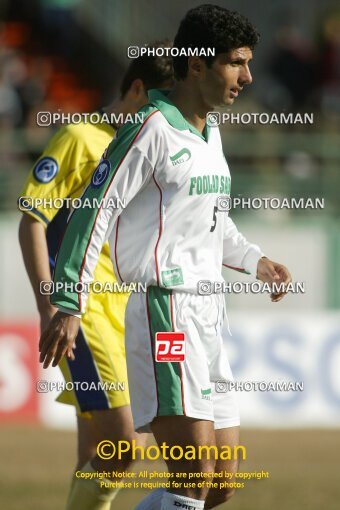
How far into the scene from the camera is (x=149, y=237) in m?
4.22

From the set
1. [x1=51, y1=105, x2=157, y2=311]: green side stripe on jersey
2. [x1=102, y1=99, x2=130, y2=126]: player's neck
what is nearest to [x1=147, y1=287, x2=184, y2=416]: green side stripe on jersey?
[x1=51, y1=105, x2=157, y2=311]: green side stripe on jersey

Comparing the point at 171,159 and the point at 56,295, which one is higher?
the point at 171,159

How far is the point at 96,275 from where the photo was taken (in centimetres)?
520

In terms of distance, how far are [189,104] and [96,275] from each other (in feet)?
3.69

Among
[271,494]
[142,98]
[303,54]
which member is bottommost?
[271,494]

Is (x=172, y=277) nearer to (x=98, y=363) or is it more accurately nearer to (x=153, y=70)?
(x=98, y=363)

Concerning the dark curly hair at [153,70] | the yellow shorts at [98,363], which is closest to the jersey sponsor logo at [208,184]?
the dark curly hair at [153,70]

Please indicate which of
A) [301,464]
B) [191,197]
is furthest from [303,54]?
[191,197]

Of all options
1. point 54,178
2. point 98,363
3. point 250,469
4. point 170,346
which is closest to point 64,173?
point 54,178

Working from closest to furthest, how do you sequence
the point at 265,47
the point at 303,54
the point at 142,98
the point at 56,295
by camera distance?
the point at 56,295 → the point at 142,98 → the point at 303,54 → the point at 265,47

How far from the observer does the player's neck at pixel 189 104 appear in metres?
4.36

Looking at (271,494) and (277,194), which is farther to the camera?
(277,194)

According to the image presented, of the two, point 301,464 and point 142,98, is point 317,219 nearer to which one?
point 301,464

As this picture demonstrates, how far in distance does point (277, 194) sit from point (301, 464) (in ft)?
11.5
